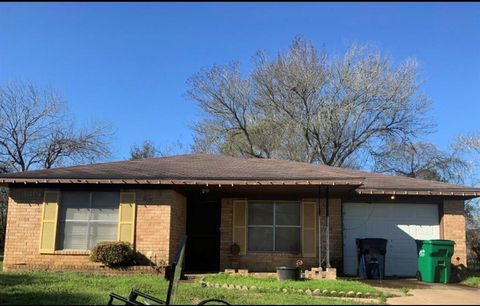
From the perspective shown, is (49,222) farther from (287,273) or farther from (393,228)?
(393,228)

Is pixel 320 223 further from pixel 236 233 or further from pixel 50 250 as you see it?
pixel 50 250

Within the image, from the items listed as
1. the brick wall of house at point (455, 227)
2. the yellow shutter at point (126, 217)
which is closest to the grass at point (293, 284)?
the yellow shutter at point (126, 217)

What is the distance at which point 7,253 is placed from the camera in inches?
592

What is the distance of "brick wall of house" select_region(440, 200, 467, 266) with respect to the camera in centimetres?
1589

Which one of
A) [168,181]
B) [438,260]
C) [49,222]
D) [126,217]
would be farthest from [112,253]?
[438,260]

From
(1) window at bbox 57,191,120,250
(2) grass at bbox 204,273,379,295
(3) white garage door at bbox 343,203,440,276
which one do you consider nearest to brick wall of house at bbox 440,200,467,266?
(3) white garage door at bbox 343,203,440,276

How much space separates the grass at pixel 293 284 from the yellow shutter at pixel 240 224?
8.87 ft

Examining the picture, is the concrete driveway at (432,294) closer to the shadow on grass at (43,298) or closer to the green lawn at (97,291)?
the green lawn at (97,291)

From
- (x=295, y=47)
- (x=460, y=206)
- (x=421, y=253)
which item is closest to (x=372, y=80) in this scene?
(x=295, y=47)

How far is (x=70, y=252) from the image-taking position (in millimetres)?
14852

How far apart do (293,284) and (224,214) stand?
4.93 m

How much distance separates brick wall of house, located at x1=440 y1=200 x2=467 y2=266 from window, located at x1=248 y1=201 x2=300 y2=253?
450 cm

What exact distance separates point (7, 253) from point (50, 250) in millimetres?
1316

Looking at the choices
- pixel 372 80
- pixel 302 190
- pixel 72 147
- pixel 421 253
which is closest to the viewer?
pixel 421 253
